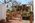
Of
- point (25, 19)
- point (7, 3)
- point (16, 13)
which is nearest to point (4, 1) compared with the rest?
point (7, 3)

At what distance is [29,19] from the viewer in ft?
3.29

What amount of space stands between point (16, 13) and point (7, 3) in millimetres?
191

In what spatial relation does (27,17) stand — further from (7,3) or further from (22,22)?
(7,3)

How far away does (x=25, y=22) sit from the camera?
1.00m

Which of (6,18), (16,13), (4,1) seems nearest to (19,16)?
(16,13)

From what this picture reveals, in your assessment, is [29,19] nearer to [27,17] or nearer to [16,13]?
[27,17]

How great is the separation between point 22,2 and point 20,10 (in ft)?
0.38

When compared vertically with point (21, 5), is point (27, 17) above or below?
below

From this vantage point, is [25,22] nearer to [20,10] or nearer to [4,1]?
[20,10]

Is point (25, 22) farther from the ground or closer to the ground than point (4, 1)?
closer to the ground

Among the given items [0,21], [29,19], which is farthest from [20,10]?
[0,21]

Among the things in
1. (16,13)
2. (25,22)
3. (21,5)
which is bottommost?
(25,22)

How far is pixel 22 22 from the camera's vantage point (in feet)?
3.30

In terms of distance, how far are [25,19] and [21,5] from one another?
0.20 m
